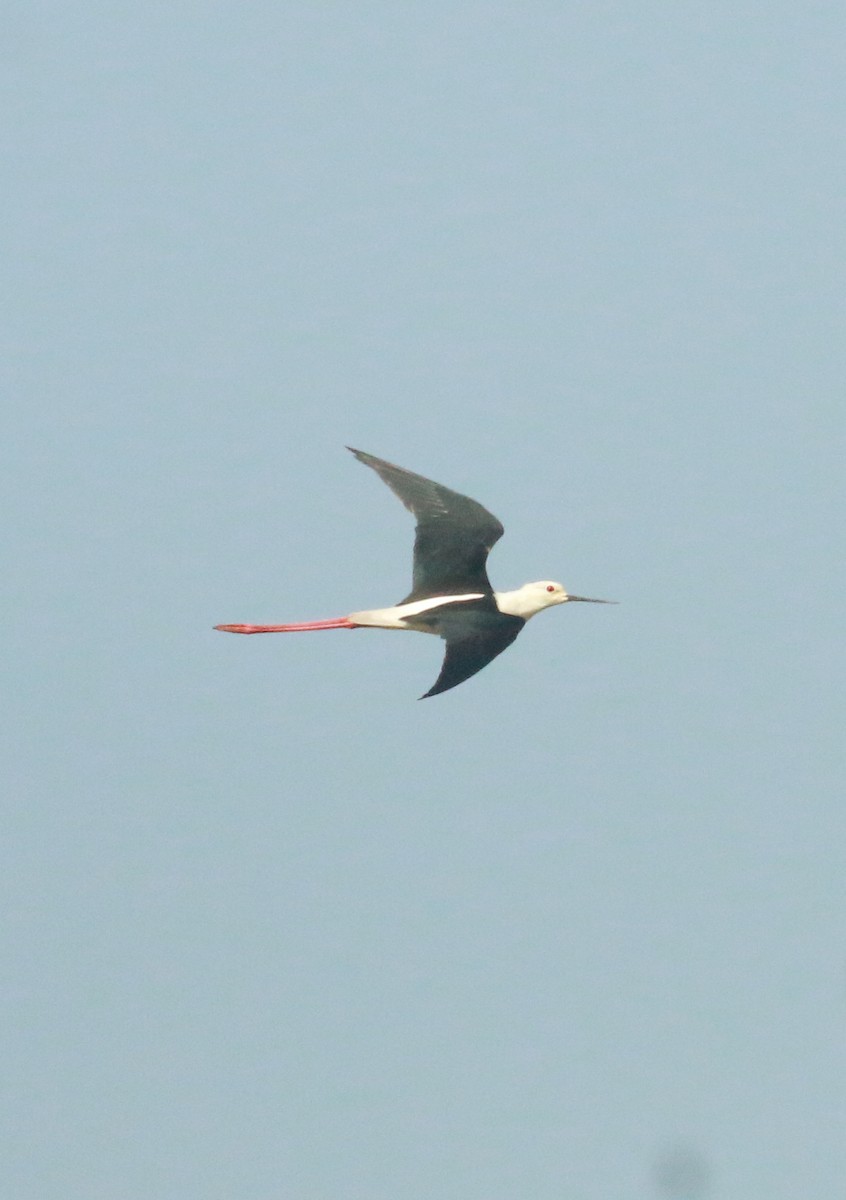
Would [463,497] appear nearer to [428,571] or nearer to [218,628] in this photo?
[428,571]

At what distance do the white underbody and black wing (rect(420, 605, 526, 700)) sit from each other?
0.32 metres

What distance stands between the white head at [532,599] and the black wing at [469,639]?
43 centimetres

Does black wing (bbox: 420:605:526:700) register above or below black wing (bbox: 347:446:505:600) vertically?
below

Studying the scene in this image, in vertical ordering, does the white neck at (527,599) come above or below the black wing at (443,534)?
below

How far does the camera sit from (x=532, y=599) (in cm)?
2872

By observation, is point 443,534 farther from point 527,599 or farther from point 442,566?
point 527,599

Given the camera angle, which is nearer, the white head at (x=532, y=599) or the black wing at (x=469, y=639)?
the black wing at (x=469, y=639)

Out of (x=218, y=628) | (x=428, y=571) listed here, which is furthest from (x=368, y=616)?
(x=218, y=628)

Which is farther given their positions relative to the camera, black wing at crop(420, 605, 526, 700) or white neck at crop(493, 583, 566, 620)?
white neck at crop(493, 583, 566, 620)

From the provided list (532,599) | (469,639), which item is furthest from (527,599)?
(469,639)

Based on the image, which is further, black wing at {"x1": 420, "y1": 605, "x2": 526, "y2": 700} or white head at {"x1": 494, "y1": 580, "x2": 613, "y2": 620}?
white head at {"x1": 494, "y1": 580, "x2": 613, "y2": 620}

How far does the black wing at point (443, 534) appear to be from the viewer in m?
27.5

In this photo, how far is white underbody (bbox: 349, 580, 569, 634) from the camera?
90.1 feet

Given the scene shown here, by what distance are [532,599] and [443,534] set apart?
1625 mm
